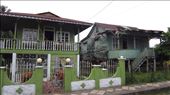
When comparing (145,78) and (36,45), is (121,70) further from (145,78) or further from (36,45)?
(36,45)

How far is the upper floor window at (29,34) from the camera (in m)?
16.4

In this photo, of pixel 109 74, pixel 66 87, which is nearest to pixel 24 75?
pixel 66 87

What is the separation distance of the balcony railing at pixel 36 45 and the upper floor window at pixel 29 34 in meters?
1.56

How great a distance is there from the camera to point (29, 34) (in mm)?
16562

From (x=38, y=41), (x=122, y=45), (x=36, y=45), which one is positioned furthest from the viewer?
(x=122, y=45)

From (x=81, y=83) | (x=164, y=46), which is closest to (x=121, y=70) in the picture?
(x=81, y=83)

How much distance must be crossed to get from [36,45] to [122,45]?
35.8 ft

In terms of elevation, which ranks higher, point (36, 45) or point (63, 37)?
point (63, 37)

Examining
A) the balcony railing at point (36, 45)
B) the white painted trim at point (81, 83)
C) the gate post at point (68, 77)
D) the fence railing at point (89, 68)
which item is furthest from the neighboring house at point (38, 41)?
the white painted trim at point (81, 83)

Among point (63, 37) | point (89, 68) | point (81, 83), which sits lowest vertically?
point (81, 83)

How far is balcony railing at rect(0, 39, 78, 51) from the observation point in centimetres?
1422

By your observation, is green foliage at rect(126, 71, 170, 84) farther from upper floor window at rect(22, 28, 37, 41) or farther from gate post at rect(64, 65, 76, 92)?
upper floor window at rect(22, 28, 37, 41)

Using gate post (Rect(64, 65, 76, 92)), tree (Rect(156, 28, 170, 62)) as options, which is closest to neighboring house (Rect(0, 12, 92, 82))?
gate post (Rect(64, 65, 76, 92))

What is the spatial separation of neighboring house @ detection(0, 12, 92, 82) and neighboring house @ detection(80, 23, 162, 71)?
16.0 ft
